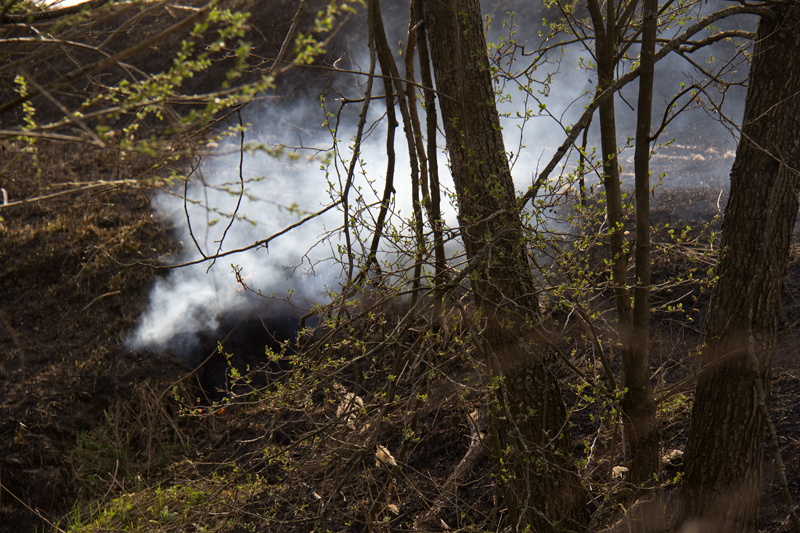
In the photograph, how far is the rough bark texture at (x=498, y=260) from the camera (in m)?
3.47

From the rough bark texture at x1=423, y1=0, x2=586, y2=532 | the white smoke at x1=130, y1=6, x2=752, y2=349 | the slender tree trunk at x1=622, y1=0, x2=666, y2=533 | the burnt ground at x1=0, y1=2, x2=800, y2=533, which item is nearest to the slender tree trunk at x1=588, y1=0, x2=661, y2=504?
the slender tree trunk at x1=622, y1=0, x2=666, y2=533

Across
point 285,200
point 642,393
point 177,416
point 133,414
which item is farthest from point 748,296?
point 285,200

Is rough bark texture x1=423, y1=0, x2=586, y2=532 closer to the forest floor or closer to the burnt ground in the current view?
the burnt ground

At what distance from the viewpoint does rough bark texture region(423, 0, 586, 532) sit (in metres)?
3.47

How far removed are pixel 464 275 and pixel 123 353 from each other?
19.1 feet

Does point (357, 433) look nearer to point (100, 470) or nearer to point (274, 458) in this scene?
point (274, 458)

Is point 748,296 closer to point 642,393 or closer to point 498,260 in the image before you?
point 642,393

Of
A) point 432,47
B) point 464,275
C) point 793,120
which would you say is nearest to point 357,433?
point 464,275

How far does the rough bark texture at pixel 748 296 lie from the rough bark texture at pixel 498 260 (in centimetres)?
67

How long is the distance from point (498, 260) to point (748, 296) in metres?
1.21

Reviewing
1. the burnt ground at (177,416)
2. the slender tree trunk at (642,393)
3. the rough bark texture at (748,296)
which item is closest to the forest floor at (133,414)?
the burnt ground at (177,416)

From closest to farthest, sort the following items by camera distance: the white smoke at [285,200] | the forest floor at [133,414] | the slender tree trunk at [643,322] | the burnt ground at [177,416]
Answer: the slender tree trunk at [643,322] < the burnt ground at [177,416] < the forest floor at [133,414] < the white smoke at [285,200]

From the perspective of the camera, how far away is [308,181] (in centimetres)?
1022

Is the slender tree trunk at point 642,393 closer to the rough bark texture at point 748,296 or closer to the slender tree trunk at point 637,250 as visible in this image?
the slender tree trunk at point 637,250
